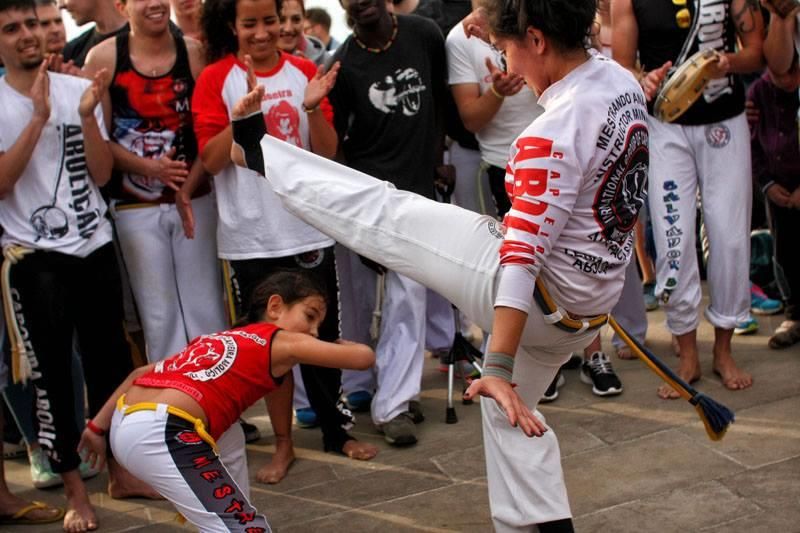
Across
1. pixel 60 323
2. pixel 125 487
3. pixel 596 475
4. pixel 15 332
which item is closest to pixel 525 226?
pixel 596 475

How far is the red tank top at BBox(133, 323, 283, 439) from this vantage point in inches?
146

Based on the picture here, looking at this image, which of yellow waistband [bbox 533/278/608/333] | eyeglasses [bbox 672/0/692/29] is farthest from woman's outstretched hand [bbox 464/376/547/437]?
eyeglasses [bbox 672/0/692/29]

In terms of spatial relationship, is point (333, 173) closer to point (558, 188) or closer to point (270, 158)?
point (270, 158)

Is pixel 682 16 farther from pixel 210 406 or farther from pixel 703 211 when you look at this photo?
pixel 210 406

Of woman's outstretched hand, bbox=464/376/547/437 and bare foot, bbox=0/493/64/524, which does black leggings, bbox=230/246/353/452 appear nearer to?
bare foot, bbox=0/493/64/524

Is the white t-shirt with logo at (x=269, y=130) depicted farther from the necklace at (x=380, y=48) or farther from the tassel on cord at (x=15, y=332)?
the tassel on cord at (x=15, y=332)

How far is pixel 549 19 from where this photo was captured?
10.5 feet

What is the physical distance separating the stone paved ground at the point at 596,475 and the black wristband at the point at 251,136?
1425mm

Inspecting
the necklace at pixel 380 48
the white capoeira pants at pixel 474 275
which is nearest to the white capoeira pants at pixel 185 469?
the white capoeira pants at pixel 474 275

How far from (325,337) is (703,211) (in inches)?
76.5

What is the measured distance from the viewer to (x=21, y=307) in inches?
180

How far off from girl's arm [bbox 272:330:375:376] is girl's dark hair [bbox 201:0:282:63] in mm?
1755

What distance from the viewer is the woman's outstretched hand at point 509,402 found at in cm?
299

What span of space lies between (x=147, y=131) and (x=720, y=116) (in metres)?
2.66
